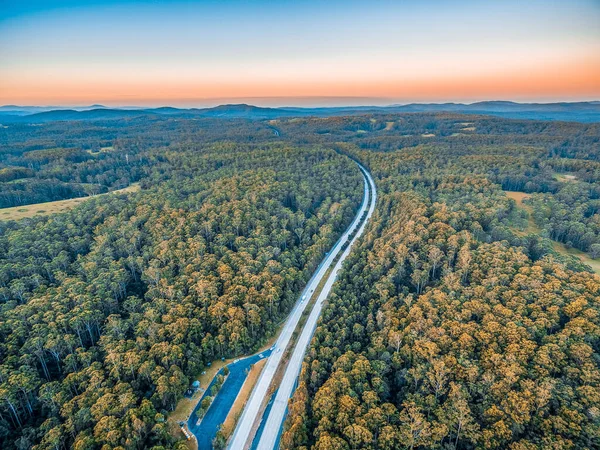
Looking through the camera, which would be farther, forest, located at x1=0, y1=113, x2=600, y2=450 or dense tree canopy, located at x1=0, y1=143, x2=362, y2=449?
dense tree canopy, located at x1=0, y1=143, x2=362, y2=449

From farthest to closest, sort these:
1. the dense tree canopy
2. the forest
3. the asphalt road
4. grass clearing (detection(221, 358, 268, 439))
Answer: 1. grass clearing (detection(221, 358, 268, 439))
2. the asphalt road
3. the dense tree canopy
4. the forest

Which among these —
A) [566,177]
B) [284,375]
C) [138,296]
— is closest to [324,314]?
[284,375]

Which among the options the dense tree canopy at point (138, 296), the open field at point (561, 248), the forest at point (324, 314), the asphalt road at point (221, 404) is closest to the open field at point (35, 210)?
the forest at point (324, 314)

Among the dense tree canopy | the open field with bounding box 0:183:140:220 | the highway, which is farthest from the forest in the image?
the open field with bounding box 0:183:140:220

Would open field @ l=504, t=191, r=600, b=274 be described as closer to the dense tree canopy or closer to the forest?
the forest

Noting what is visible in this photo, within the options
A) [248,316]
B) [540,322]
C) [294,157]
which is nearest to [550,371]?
[540,322]

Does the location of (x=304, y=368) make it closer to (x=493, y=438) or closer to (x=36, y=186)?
(x=493, y=438)
